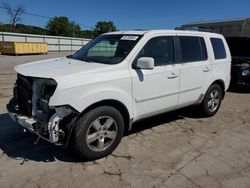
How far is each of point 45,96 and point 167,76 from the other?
2113 mm

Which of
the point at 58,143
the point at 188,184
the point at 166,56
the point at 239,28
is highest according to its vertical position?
the point at 239,28

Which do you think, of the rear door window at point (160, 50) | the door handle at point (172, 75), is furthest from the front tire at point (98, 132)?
the door handle at point (172, 75)

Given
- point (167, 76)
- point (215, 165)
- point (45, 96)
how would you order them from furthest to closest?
point (167, 76), point (215, 165), point (45, 96)

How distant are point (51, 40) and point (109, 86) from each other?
4303cm

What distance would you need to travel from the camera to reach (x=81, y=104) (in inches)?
139

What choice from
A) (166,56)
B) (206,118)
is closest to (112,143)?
(166,56)

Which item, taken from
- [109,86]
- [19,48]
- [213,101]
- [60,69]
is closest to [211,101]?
[213,101]

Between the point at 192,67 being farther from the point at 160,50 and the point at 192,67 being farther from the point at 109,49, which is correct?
the point at 109,49

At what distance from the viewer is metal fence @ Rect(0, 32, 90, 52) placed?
37.8 meters

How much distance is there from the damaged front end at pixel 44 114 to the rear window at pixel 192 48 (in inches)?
102

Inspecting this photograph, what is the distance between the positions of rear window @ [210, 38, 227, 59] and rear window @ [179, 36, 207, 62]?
41 cm

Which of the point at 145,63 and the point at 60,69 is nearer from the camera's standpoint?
the point at 60,69

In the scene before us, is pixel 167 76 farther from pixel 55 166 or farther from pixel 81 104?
pixel 55 166

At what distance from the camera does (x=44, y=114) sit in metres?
3.59
